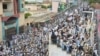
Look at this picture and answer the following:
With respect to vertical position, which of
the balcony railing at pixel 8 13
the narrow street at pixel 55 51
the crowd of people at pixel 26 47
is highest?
the balcony railing at pixel 8 13

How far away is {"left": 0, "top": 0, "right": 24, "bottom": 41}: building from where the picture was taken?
24.9 m

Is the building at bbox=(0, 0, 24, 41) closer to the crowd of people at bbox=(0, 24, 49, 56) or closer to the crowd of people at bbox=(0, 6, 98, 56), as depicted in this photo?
the crowd of people at bbox=(0, 6, 98, 56)

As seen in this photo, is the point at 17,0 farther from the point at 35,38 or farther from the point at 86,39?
the point at 86,39

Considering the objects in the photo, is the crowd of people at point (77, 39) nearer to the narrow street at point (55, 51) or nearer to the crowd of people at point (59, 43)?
the crowd of people at point (59, 43)

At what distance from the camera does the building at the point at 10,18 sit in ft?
81.7

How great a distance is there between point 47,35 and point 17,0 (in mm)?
5968

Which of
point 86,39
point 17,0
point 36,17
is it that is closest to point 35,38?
point 86,39

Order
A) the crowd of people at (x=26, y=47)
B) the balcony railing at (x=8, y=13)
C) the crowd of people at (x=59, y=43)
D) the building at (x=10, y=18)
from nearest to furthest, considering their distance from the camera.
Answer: the crowd of people at (x=26, y=47)
the crowd of people at (x=59, y=43)
the building at (x=10, y=18)
the balcony railing at (x=8, y=13)

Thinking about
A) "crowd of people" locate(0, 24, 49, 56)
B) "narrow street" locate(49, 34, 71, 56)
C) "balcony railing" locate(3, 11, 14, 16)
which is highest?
"balcony railing" locate(3, 11, 14, 16)

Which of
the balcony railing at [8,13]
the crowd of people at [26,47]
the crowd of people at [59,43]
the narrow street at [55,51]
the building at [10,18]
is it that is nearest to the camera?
the crowd of people at [26,47]

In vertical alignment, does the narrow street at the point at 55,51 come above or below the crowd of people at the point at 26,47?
below

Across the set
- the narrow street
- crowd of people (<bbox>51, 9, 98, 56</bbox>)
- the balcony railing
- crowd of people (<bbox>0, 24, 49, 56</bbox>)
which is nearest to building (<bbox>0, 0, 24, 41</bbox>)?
the balcony railing

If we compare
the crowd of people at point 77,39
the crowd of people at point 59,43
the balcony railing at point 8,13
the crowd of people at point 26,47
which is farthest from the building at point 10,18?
the crowd of people at point 77,39

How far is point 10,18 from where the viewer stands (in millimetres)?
26969
